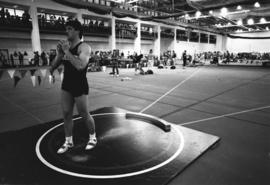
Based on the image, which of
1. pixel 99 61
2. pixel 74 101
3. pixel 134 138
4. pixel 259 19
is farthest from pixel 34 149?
pixel 259 19

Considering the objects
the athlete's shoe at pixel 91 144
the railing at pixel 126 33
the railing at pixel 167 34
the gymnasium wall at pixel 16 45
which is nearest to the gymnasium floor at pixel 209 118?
the athlete's shoe at pixel 91 144

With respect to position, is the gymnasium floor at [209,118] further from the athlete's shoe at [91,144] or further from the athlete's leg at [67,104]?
the athlete's leg at [67,104]

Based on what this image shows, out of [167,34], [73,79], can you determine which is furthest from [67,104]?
[167,34]

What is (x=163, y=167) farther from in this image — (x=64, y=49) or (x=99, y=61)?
(x=99, y=61)

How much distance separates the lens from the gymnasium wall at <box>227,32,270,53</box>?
32.3 meters

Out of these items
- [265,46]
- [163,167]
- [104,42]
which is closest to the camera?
[163,167]

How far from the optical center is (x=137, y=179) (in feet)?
6.33

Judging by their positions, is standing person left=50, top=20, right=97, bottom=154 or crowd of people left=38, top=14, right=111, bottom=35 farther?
crowd of people left=38, top=14, right=111, bottom=35

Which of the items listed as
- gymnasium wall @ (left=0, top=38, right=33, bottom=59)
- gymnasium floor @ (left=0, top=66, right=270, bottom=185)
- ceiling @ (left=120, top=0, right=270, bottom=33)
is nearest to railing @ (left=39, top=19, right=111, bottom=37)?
A: gymnasium wall @ (left=0, top=38, right=33, bottom=59)

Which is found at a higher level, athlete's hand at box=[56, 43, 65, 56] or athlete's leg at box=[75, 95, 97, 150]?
athlete's hand at box=[56, 43, 65, 56]

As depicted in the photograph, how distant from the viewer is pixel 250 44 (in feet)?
111

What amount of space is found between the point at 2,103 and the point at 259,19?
3010 centimetres

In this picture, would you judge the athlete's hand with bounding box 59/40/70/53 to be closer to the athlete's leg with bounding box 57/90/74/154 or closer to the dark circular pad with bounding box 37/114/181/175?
the athlete's leg with bounding box 57/90/74/154

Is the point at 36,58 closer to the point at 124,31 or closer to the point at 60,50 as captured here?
the point at 124,31
